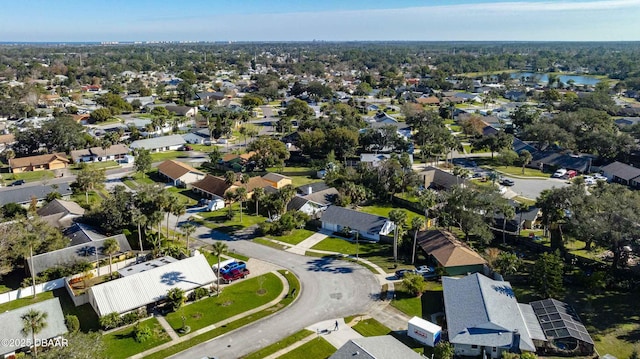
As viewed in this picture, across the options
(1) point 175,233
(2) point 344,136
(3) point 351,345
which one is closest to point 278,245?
(1) point 175,233

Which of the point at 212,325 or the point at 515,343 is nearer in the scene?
the point at 515,343

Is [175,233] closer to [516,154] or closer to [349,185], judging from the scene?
[349,185]

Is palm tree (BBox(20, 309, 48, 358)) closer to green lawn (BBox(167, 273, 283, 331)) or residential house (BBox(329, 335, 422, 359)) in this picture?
green lawn (BBox(167, 273, 283, 331))

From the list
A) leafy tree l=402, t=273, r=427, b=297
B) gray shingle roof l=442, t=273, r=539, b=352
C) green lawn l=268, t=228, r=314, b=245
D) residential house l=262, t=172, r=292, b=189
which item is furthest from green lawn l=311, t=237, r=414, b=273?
residential house l=262, t=172, r=292, b=189

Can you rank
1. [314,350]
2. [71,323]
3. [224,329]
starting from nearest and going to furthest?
[314,350] → [71,323] → [224,329]

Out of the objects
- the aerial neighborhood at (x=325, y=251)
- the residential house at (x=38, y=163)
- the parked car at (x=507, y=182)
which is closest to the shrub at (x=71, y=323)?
the aerial neighborhood at (x=325, y=251)

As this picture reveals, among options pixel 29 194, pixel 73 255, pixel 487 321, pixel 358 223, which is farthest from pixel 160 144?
pixel 487 321

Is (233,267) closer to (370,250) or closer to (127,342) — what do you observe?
(127,342)

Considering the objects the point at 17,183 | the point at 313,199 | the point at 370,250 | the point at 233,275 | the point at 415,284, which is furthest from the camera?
the point at 17,183
